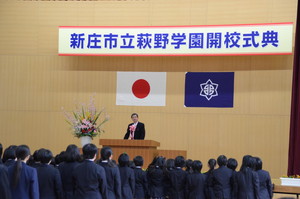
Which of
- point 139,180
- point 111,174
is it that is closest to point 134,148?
point 139,180

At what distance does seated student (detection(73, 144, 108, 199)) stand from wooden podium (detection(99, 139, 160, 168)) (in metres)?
3.08

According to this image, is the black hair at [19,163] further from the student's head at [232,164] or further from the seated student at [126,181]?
the student's head at [232,164]

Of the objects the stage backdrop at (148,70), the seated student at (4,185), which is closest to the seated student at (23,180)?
the seated student at (4,185)

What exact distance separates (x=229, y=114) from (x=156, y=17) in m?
2.67

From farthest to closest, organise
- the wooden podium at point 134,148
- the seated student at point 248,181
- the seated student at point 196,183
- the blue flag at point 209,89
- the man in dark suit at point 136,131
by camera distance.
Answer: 1. the blue flag at point 209,89
2. the man in dark suit at point 136,131
3. the wooden podium at point 134,148
4. the seated student at point 196,183
5. the seated student at point 248,181

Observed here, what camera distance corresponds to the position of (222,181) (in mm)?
5957

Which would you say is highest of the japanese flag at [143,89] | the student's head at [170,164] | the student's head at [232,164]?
the japanese flag at [143,89]

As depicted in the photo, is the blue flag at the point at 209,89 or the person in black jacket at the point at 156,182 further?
the blue flag at the point at 209,89

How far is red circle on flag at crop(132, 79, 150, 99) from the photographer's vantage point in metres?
10.8

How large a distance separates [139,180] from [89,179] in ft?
6.74

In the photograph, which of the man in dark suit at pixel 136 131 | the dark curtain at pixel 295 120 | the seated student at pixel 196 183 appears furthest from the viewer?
the dark curtain at pixel 295 120

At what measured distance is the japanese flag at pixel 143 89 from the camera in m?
10.8

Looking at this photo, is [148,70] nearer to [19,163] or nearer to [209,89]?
[209,89]

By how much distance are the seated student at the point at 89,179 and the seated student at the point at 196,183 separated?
198 centimetres
